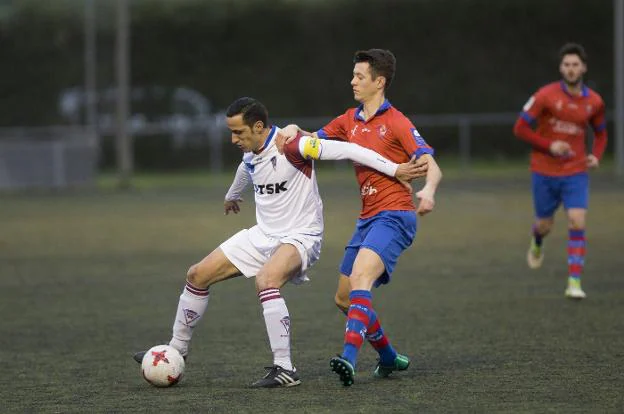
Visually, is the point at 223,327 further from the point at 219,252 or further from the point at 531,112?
the point at 531,112

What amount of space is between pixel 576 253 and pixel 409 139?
460 centimetres

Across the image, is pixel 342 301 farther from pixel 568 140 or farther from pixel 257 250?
pixel 568 140

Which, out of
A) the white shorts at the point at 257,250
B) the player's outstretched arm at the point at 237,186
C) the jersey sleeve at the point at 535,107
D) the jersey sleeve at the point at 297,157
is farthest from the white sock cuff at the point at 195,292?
the jersey sleeve at the point at 535,107

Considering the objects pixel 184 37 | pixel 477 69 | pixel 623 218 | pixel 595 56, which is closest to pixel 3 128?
pixel 184 37

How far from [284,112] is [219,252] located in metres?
31.5

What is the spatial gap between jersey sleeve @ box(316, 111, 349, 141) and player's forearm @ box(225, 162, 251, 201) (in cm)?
51

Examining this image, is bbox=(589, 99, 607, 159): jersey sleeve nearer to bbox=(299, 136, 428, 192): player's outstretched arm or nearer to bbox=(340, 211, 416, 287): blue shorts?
bbox=(340, 211, 416, 287): blue shorts

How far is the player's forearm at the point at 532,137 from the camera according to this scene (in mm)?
12188

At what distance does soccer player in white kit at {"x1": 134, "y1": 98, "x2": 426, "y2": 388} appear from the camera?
7867 mm

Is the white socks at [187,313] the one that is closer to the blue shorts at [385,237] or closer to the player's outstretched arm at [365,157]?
the blue shorts at [385,237]

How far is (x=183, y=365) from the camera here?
7961 mm

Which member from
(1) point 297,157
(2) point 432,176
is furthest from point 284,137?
(2) point 432,176

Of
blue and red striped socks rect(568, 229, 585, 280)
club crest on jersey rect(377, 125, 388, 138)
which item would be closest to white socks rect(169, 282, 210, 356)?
club crest on jersey rect(377, 125, 388, 138)

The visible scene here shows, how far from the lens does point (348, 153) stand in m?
7.80
